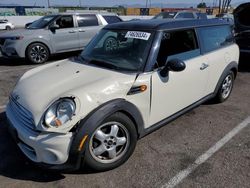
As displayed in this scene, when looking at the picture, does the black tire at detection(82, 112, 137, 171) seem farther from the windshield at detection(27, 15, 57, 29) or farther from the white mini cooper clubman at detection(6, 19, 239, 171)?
the windshield at detection(27, 15, 57, 29)

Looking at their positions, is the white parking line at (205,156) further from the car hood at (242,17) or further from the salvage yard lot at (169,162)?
the car hood at (242,17)

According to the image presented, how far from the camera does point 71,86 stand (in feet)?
9.64

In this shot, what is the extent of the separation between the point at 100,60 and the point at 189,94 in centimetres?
136

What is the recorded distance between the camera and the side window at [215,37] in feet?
13.3

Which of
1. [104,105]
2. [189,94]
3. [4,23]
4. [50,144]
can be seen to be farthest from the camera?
[4,23]

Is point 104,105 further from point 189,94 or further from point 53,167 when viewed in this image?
point 189,94

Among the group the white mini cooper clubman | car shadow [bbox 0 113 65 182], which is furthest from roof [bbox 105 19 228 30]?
car shadow [bbox 0 113 65 182]

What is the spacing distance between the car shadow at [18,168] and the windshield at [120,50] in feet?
4.76

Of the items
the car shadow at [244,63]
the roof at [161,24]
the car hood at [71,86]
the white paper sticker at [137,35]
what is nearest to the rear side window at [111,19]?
the car shadow at [244,63]

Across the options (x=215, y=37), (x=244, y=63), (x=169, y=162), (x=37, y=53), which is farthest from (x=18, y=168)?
(x=244, y=63)

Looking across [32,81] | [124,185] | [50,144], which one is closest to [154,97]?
[124,185]

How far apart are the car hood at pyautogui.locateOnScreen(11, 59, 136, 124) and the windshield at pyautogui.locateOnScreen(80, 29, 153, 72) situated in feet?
Answer: 0.60

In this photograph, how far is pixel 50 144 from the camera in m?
2.52

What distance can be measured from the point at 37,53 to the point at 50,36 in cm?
70
